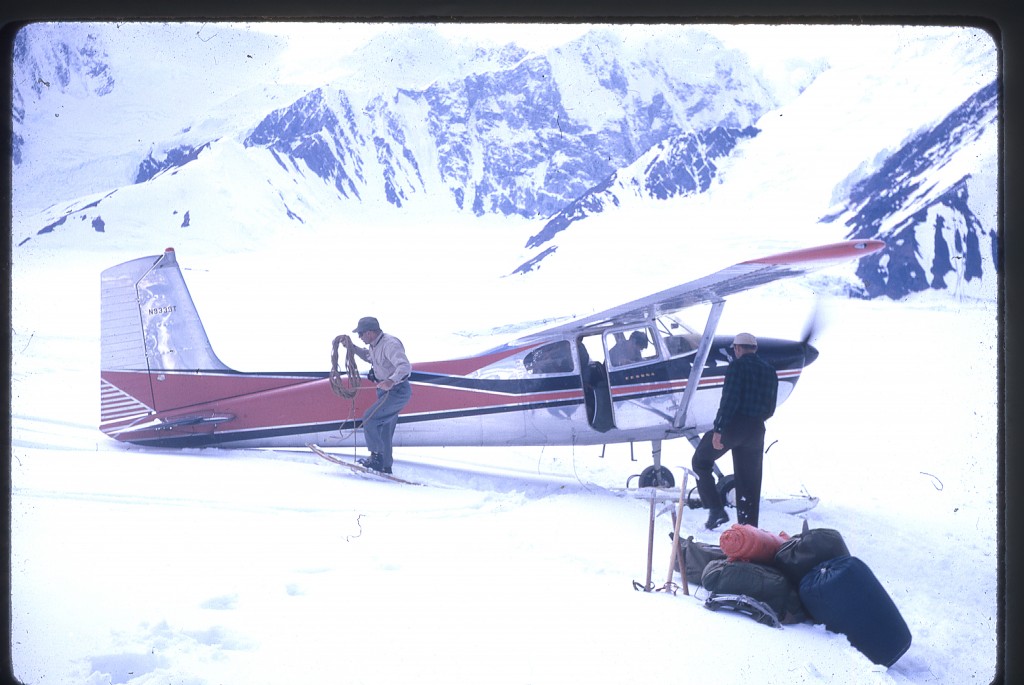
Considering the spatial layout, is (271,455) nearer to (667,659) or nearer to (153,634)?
(153,634)

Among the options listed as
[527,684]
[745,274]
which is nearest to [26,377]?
[527,684]

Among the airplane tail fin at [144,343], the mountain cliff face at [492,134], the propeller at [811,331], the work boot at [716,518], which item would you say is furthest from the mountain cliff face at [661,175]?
the airplane tail fin at [144,343]

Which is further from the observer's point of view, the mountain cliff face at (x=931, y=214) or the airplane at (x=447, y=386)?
the airplane at (x=447, y=386)

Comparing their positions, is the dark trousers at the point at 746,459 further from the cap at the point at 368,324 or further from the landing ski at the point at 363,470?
the cap at the point at 368,324

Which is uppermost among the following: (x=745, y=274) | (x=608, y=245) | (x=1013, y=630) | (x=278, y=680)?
(x=608, y=245)

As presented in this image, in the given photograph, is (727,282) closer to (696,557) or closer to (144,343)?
(696,557)

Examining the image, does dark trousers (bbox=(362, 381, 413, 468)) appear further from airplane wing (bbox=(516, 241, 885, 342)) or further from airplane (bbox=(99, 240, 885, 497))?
airplane wing (bbox=(516, 241, 885, 342))

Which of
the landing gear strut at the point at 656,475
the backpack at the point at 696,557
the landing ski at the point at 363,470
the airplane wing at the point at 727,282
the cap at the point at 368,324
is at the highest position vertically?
the airplane wing at the point at 727,282

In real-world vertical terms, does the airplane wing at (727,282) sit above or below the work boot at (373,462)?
above

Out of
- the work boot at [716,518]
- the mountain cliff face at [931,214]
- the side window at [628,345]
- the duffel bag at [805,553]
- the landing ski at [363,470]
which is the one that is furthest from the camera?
the side window at [628,345]
